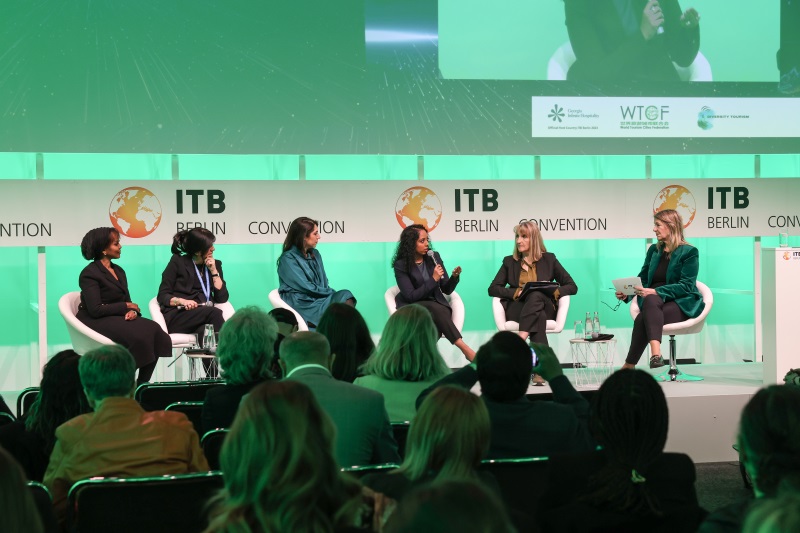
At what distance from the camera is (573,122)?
27.6 feet

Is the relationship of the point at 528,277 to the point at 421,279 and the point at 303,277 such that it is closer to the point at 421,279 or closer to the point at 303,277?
the point at 421,279

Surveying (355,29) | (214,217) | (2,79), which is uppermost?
(355,29)

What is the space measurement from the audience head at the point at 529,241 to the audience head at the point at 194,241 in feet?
7.65

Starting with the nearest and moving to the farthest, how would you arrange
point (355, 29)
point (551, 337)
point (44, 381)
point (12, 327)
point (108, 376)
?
1. point (108, 376)
2. point (44, 381)
3. point (355, 29)
4. point (12, 327)
5. point (551, 337)

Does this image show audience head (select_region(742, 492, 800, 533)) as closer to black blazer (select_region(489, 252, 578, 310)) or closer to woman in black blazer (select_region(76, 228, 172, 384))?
woman in black blazer (select_region(76, 228, 172, 384))

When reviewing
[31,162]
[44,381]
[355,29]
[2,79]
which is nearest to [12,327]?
[31,162]

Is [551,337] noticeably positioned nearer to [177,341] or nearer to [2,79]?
[177,341]

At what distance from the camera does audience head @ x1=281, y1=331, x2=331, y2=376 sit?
10.5 feet

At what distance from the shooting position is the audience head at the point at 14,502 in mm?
1327

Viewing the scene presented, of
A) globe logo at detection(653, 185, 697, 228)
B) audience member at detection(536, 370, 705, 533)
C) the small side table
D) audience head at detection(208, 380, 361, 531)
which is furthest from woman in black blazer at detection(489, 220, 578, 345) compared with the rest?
audience head at detection(208, 380, 361, 531)

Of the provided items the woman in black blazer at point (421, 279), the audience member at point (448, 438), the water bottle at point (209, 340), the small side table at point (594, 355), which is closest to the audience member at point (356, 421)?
the audience member at point (448, 438)

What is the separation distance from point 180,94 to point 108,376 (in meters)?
5.39

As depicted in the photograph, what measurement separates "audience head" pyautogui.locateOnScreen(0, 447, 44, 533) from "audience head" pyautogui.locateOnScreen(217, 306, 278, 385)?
6.98 ft

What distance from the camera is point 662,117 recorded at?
8.52 metres
